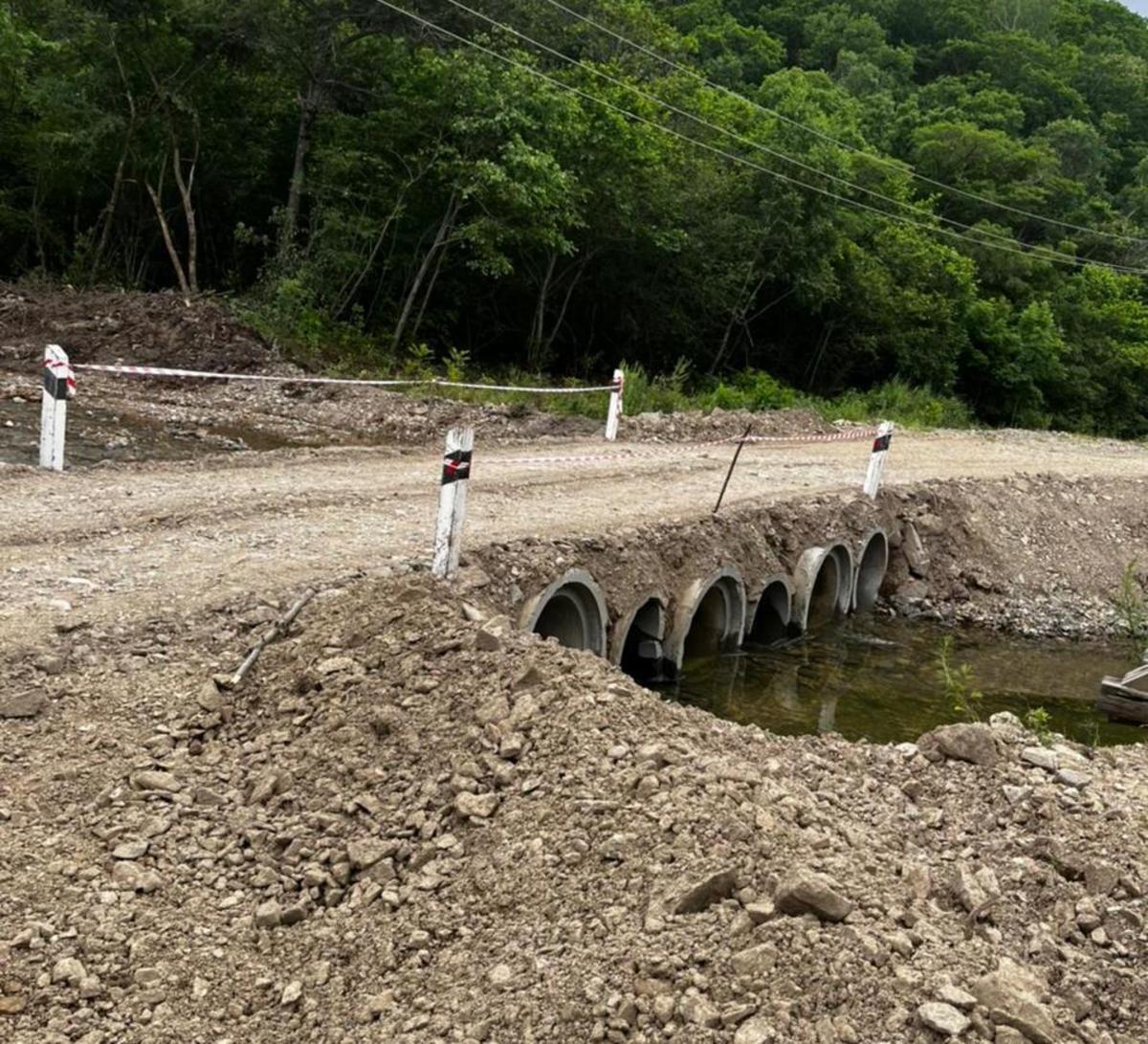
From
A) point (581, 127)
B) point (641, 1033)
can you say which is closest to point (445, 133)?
point (581, 127)

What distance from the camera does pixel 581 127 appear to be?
24500mm

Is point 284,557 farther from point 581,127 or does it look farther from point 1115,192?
point 1115,192

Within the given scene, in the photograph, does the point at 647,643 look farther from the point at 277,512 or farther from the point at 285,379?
the point at 285,379

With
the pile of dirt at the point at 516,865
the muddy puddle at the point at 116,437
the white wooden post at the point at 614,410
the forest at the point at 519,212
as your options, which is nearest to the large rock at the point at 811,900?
the pile of dirt at the point at 516,865

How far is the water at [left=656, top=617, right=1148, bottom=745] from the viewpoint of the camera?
1030cm

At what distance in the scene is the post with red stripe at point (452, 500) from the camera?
700 centimetres

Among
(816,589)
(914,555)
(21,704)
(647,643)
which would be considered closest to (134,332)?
(816,589)

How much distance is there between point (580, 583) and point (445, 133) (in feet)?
55.3

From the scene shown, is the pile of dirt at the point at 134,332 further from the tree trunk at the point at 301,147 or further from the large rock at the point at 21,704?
the large rock at the point at 21,704

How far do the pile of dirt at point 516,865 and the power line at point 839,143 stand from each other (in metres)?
24.6

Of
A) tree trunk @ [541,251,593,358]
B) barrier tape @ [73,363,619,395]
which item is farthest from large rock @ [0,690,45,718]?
tree trunk @ [541,251,593,358]

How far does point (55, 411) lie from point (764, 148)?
2403 centimetres

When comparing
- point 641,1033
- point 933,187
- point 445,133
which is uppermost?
point 933,187

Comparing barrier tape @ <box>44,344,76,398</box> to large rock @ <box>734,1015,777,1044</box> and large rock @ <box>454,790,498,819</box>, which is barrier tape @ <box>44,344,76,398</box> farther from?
large rock @ <box>734,1015,777,1044</box>
